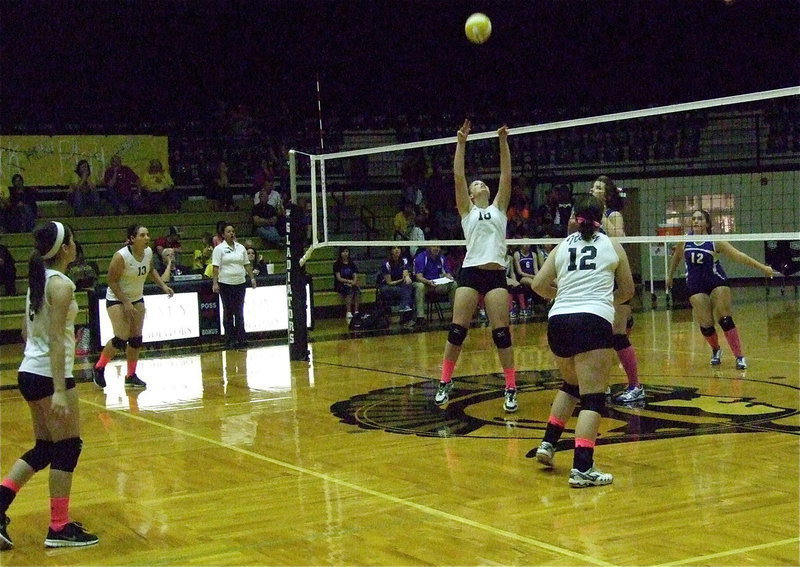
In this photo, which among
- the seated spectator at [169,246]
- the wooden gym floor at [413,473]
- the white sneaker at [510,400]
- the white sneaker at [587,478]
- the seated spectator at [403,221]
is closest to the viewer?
the wooden gym floor at [413,473]

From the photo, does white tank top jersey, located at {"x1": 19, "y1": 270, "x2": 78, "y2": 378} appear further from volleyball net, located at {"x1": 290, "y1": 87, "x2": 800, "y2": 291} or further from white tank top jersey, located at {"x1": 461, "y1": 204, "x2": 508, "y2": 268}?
volleyball net, located at {"x1": 290, "y1": 87, "x2": 800, "y2": 291}

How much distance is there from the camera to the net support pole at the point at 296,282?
12.3m

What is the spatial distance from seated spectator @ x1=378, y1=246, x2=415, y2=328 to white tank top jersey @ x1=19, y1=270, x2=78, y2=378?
11843 millimetres

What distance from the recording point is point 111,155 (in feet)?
63.8

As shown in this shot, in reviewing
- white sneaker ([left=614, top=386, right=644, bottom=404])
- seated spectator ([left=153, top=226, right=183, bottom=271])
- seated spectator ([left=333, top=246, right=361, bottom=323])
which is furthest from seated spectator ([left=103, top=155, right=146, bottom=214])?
white sneaker ([left=614, top=386, right=644, bottom=404])

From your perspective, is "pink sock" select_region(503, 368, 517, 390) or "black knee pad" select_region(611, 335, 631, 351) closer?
"black knee pad" select_region(611, 335, 631, 351)

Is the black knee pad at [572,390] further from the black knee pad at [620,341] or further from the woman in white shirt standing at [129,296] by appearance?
the woman in white shirt standing at [129,296]

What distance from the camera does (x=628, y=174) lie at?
840 inches

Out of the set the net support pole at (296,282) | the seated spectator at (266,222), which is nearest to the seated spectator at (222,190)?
the seated spectator at (266,222)

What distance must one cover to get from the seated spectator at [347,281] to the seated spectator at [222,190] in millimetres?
3728

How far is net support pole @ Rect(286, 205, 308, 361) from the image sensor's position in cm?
1231

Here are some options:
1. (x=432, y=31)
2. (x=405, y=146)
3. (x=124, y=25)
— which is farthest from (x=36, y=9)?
(x=405, y=146)

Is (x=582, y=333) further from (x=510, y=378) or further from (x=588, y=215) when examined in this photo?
(x=510, y=378)

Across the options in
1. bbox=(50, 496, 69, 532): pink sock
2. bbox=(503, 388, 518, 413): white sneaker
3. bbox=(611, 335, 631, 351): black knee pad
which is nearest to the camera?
bbox=(50, 496, 69, 532): pink sock
